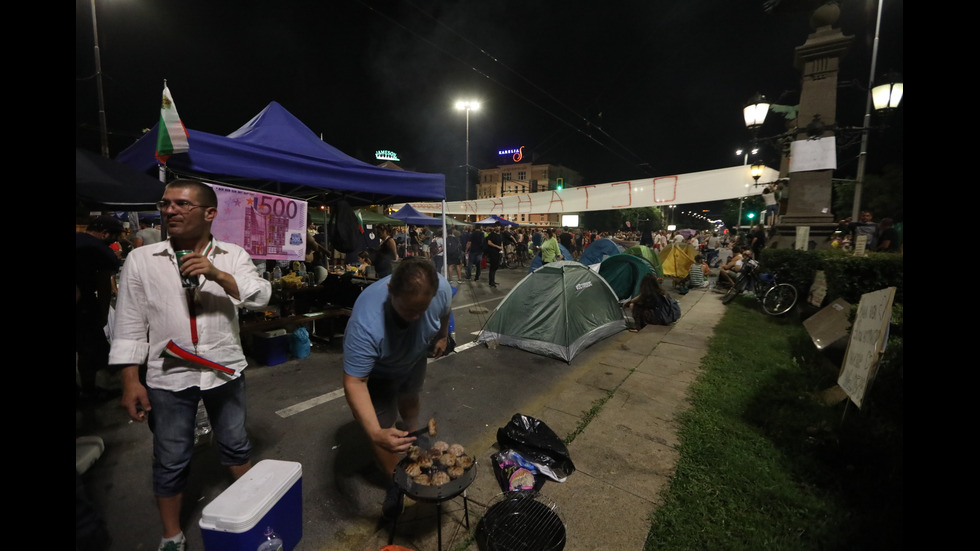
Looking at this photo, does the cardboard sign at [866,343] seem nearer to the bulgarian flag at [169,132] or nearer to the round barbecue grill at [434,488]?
the round barbecue grill at [434,488]

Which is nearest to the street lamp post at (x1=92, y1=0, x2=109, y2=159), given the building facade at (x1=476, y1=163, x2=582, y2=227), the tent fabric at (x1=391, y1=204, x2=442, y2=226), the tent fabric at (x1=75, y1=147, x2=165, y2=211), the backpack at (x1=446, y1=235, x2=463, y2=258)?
the tent fabric at (x1=391, y1=204, x2=442, y2=226)

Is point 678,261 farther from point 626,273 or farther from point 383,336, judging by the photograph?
point 383,336

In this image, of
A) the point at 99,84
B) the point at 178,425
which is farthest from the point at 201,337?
the point at 99,84

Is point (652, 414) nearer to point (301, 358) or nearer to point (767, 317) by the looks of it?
point (301, 358)

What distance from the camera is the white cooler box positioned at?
5.63 feet

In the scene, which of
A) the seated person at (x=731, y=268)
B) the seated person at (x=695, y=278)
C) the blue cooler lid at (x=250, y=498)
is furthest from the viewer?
the seated person at (x=695, y=278)

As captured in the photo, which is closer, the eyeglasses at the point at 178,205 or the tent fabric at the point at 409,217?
the eyeglasses at the point at 178,205

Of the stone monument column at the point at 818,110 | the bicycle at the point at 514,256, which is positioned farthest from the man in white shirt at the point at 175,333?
the bicycle at the point at 514,256

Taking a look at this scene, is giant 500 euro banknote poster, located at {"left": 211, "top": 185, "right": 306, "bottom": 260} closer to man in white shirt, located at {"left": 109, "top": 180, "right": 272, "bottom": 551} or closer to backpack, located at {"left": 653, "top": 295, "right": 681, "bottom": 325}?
man in white shirt, located at {"left": 109, "top": 180, "right": 272, "bottom": 551}

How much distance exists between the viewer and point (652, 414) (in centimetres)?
393

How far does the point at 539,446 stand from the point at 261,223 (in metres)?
4.24

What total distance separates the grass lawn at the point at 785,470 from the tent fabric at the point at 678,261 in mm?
9180

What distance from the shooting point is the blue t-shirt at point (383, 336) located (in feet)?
6.66

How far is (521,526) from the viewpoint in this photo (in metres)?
2.28
